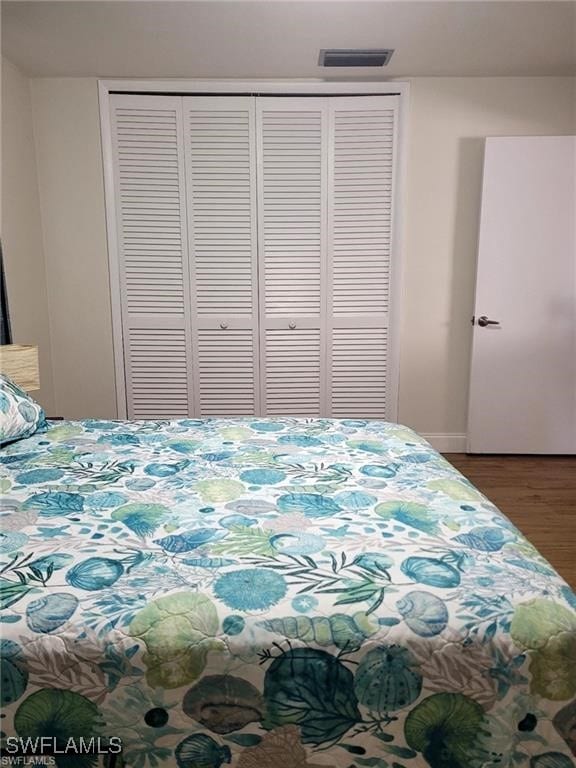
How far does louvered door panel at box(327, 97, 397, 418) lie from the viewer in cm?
329

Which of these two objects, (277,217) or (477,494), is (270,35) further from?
(477,494)

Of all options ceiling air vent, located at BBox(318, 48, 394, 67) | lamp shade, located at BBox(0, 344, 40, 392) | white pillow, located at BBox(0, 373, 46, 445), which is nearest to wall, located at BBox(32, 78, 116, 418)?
lamp shade, located at BBox(0, 344, 40, 392)

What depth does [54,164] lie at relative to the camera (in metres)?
3.32

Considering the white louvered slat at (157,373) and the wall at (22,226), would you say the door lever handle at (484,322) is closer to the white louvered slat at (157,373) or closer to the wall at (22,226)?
the white louvered slat at (157,373)

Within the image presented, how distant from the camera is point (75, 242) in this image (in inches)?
134

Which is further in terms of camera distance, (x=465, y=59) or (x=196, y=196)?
(x=196, y=196)

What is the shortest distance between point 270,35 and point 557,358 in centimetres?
260

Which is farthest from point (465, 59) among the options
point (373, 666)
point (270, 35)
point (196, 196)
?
point (373, 666)

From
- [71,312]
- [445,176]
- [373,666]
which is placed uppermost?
[445,176]

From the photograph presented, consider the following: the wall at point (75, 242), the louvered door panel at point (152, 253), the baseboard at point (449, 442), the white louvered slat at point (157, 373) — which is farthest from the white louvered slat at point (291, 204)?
the baseboard at point (449, 442)

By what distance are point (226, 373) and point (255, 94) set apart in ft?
5.78

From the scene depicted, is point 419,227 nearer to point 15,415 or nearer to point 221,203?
point 221,203

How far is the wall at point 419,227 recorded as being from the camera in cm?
328

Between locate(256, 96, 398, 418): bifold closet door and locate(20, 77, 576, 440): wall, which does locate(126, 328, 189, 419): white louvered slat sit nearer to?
locate(20, 77, 576, 440): wall
